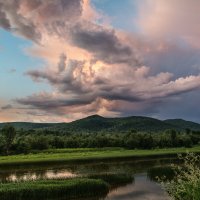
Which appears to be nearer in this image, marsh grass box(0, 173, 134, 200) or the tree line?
marsh grass box(0, 173, 134, 200)

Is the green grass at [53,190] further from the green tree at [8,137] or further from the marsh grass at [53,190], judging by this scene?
the green tree at [8,137]

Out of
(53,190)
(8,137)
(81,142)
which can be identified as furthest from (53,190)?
(81,142)

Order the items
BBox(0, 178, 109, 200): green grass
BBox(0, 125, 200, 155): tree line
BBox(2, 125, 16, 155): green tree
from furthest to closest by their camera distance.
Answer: BBox(0, 125, 200, 155): tree line → BBox(2, 125, 16, 155): green tree → BBox(0, 178, 109, 200): green grass

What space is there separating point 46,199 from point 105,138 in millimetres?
113839

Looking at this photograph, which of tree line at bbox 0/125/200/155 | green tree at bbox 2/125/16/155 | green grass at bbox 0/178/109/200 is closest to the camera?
green grass at bbox 0/178/109/200

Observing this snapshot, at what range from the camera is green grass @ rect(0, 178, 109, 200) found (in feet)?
133

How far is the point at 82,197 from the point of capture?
4416 cm

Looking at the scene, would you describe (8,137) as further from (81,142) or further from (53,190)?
(53,190)

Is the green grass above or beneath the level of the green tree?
beneath

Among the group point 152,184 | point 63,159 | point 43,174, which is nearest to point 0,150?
point 63,159

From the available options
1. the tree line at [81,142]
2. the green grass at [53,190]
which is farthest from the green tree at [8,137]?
the green grass at [53,190]

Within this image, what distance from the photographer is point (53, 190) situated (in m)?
42.8

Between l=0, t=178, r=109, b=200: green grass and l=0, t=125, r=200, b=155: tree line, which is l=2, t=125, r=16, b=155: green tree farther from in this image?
l=0, t=178, r=109, b=200: green grass

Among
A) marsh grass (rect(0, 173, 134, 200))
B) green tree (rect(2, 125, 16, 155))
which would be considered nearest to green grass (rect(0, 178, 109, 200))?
marsh grass (rect(0, 173, 134, 200))
